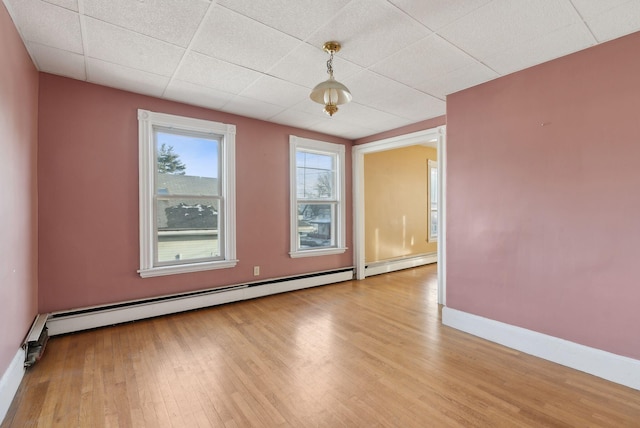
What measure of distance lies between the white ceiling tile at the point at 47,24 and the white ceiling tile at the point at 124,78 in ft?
0.95

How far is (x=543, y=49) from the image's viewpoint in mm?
2324

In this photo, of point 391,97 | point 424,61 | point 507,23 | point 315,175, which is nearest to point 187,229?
point 315,175

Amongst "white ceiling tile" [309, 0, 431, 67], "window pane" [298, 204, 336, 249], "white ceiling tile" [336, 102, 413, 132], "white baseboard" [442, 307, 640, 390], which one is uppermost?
"white ceiling tile" [336, 102, 413, 132]

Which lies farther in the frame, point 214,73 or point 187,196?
point 187,196

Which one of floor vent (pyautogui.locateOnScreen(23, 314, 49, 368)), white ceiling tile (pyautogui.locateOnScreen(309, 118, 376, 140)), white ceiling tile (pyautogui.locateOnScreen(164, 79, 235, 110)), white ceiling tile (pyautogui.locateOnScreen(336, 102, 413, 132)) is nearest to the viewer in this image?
floor vent (pyautogui.locateOnScreen(23, 314, 49, 368))

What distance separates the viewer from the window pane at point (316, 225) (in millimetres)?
4820

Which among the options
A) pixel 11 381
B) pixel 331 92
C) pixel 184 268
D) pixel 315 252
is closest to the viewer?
pixel 11 381

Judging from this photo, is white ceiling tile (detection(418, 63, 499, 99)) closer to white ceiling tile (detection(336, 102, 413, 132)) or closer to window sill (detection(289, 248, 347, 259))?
white ceiling tile (detection(336, 102, 413, 132))

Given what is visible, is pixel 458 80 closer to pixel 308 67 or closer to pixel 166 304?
pixel 308 67

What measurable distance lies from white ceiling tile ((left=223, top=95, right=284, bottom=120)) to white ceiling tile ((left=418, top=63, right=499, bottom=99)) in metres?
1.78

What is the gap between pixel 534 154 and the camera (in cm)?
260

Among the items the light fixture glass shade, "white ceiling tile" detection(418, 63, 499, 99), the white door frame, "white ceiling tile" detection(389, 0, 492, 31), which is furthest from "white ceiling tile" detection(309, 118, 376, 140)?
"white ceiling tile" detection(389, 0, 492, 31)

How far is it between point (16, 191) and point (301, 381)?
252 cm

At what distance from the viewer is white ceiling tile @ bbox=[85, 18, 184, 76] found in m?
2.13
